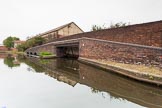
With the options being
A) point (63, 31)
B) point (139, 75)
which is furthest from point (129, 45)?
point (63, 31)

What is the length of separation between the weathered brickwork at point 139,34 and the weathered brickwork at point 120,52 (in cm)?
89

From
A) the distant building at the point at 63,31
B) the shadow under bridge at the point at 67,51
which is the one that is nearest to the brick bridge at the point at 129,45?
the shadow under bridge at the point at 67,51

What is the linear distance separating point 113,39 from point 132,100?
8.98 meters

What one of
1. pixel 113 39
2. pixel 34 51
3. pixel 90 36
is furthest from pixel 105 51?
pixel 34 51

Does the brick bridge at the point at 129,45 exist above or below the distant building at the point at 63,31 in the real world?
below

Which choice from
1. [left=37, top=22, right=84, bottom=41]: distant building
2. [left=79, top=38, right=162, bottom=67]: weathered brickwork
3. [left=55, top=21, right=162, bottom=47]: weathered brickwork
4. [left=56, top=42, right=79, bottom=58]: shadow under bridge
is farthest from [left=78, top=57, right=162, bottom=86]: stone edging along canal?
[left=37, top=22, right=84, bottom=41]: distant building

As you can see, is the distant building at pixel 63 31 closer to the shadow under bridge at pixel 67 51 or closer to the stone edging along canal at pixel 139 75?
the shadow under bridge at pixel 67 51

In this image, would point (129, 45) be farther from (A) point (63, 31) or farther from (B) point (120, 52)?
(A) point (63, 31)

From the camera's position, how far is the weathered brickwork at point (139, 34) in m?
10.2

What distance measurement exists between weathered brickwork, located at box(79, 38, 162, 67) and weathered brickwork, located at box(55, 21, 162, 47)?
0.89 m

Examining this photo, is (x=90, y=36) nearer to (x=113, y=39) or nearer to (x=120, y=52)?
(x=113, y=39)

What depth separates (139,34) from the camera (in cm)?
1159

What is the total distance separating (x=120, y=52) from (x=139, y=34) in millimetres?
1686

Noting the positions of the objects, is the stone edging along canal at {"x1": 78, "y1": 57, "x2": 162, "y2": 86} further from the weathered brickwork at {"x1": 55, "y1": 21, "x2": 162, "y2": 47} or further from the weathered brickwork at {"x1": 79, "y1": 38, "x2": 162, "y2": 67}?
the weathered brickwork at {"x1": 55, "y1": 21, "x2": 162, "y2": 47}
